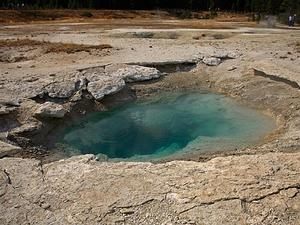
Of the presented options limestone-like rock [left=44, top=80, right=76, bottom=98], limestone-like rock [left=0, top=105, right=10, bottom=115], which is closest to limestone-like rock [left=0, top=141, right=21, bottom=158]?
limestone-like rock [left=0, top=105, right=10, bottom=115]

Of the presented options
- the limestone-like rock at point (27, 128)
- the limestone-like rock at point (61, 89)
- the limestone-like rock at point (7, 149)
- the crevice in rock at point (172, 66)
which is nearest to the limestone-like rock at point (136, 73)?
the crevice in rock at point (172, 66)

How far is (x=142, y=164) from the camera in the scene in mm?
9289

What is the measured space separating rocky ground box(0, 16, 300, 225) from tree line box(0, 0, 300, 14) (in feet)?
73.6

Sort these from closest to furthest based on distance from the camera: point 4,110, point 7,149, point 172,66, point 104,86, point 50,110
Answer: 1. point 7,149
2. point 4,110
3. point 50,110
4. point 104,86
5. point 172,66

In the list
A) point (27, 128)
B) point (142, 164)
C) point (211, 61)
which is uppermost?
point (211, 61)

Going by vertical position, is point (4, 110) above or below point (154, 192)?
above

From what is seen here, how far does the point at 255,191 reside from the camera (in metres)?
8.02

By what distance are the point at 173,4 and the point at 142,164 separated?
51644 mm

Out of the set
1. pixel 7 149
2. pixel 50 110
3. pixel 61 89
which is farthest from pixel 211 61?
pixel 7 149

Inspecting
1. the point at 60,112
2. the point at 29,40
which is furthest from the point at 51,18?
the point at 60,112

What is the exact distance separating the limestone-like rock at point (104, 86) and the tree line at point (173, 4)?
29800mm

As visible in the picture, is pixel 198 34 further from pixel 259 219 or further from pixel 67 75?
pixel 259 219

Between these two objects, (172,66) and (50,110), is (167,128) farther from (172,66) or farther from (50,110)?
(172,66)

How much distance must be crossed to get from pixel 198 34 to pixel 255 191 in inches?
734
